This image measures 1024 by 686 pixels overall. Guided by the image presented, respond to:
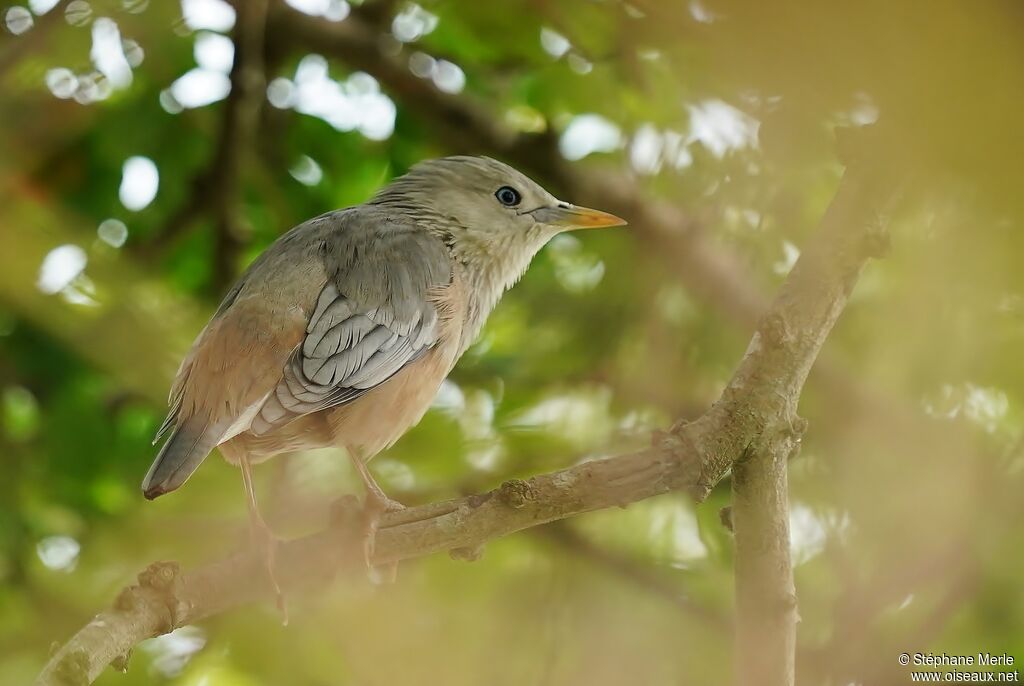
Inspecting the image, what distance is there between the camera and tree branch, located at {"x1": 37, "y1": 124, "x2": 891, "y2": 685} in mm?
3393

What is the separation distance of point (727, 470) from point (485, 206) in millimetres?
2018

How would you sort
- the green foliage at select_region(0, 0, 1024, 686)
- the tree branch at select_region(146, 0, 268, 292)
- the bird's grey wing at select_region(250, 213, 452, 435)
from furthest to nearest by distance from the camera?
the tree branch at select_region(146, 0, 268, 292)
the green foliage at select_region(0, 0, 1024, 686)
the bird's grey wing at select_region(250, 213, 452, 435)

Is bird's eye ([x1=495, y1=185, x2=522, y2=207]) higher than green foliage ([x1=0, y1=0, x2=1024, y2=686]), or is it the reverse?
bird's eye ([x1=495, y1=185, x2=522, y2=207])

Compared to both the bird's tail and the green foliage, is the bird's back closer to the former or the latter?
the bird's tail

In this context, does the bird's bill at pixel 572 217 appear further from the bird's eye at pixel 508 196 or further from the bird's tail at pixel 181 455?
the bird's tail at pixel 181 455

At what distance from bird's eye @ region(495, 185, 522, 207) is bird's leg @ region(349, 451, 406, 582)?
4.57 ft

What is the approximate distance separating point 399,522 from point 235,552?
0.65 meters

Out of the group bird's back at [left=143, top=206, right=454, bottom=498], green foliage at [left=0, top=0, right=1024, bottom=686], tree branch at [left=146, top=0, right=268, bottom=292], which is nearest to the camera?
bird's back at [left=143, top=206, right=454, bottom=498]

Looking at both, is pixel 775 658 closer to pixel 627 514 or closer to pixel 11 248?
pixel 627 514

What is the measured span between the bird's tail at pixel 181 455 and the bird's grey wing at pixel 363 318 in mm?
226

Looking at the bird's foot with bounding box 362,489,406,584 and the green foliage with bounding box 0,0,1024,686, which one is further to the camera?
the green foliage with bounding box 0,0,1024,686

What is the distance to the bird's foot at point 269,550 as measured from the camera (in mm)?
3695

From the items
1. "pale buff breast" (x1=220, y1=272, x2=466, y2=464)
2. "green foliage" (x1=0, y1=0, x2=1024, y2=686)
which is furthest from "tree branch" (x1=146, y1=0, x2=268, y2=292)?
"pale buff breast" (x1=220, y1=272, x2=466, y2=464)

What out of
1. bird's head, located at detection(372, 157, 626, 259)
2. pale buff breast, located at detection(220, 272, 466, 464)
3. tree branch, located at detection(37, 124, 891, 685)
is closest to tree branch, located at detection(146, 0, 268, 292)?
bird's head, located at detection(372, 157, 626, 259)
